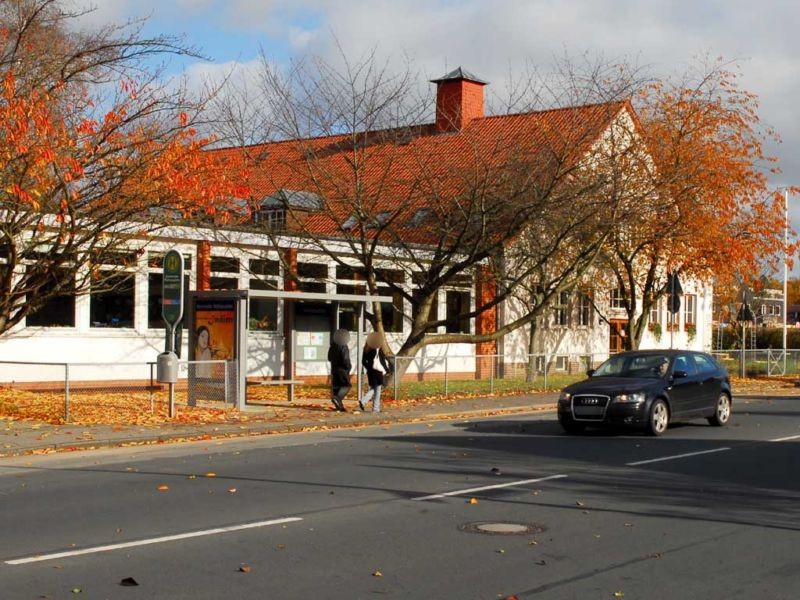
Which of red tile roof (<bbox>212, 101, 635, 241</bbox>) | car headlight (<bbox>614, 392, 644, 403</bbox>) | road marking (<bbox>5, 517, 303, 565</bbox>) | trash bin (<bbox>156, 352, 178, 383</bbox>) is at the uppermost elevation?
red tile roof (<bbox>212, 101, 635, 241</bbox>)

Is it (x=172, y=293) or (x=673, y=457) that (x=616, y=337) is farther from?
(x=673, y=457)

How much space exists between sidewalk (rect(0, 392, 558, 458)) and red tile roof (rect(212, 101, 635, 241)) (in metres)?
A: 5.10

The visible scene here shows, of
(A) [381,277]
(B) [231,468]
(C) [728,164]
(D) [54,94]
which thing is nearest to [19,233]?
(D) [54,94]

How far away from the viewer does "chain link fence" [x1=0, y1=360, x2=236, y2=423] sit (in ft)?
66.4

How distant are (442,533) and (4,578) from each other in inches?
144

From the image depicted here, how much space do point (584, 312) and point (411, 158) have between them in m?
17.7

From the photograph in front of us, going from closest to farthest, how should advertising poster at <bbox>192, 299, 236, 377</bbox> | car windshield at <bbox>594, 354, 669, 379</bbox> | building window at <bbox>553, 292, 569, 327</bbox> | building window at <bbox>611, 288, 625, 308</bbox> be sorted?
car windshield at <bbox>594, 354, 669, 379</bbox> → advertising poster at <bbox>192, 299, 236, 377</bbox> → building window at <bbox>553, 292, 569, 327</bbox> → building window at <bbox>611, 288, 625, 308</bbox>

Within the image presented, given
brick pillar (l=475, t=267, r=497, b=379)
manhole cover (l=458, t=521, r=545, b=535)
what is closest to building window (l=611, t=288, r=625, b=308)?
brick pillar (l=475, t=267, r=497, b=379)

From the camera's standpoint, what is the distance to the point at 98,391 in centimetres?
2359

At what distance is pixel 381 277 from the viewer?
2831cm

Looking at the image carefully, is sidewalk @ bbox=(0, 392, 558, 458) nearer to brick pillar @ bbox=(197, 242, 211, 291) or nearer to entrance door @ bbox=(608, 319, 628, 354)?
brick pillar @ bbox=(197, 242, 211, 291)

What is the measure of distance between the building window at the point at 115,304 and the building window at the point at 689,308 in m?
29.4

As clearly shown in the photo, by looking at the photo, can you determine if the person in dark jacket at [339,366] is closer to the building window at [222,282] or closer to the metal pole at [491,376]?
the metal pole at [491,376]

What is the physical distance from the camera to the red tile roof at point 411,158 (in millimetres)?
26109
